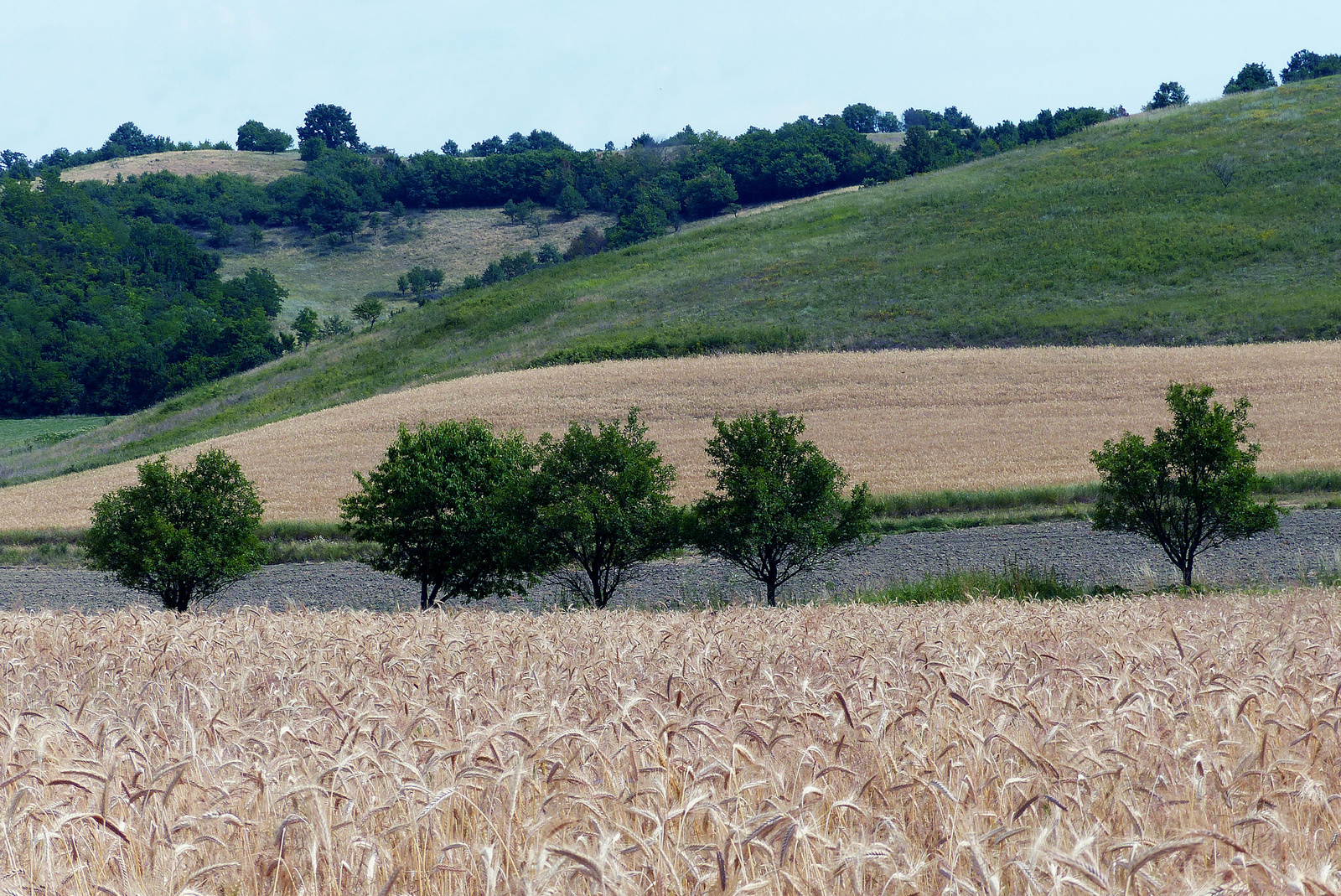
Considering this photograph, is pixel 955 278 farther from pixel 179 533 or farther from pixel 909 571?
pixel 179 533

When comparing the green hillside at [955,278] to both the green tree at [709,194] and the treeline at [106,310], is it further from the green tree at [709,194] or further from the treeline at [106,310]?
the green tree at [709,194]

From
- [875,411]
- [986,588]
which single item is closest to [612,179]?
[875,411]

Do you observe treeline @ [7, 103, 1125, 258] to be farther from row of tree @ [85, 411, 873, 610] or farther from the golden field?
row of tree @ [85, 411, 873, 610]

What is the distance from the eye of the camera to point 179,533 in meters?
27.7

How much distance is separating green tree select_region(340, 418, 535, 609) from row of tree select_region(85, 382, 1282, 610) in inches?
1.8

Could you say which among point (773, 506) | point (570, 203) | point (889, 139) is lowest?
point (773, 506)

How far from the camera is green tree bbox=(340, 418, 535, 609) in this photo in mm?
→ 27062

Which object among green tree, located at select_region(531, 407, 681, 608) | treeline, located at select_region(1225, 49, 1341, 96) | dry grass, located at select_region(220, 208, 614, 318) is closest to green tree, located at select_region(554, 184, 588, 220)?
dry grass, located at select_region(220, 208, 614, 318)

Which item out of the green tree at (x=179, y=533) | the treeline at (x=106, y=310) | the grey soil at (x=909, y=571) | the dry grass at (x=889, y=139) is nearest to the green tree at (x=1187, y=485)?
the grey soil at (x=909, y=571)

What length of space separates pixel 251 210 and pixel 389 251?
33.3 metres

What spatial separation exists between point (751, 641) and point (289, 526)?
34.2 metres

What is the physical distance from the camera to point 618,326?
243 feet

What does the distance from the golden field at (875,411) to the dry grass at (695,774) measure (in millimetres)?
31465

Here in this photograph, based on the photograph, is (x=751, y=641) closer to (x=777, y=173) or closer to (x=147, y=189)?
(x=777, y=173)
